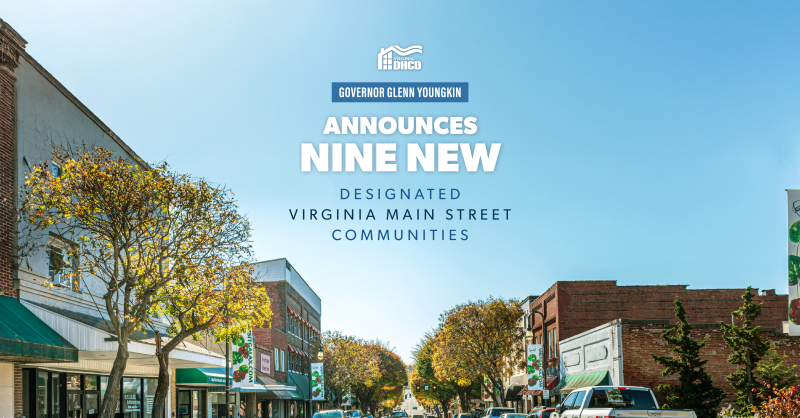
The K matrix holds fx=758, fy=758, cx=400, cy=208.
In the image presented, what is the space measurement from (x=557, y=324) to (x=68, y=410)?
31.9 m

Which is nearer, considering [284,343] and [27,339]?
[27,339]

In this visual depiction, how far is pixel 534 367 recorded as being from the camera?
4922 cm

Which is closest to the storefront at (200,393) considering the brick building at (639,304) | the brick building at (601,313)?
the brick building at (601,313)

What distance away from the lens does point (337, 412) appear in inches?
1395

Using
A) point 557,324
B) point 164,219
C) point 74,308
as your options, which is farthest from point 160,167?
point 557,324

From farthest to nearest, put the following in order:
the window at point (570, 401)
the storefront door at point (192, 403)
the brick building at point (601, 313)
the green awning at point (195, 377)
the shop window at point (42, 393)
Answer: the brick building at point (601, 313) → the storefront door at point (192, 403) → the green awning at point (195, 377) → the window at point (570, 401) → the shop window at point (42, 393)

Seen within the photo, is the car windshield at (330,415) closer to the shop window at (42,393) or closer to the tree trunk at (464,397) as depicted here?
the shop window at (42,393)

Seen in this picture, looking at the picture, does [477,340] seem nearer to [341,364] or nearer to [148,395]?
[341,364]

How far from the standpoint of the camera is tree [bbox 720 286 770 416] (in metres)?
26.0

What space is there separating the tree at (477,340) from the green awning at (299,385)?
11.8 meters

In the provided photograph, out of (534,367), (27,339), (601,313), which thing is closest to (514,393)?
(534,367)

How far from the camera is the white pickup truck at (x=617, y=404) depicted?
17797 millimetres

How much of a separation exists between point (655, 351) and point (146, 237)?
77.4 feet

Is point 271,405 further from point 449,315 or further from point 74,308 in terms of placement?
point 74,308
